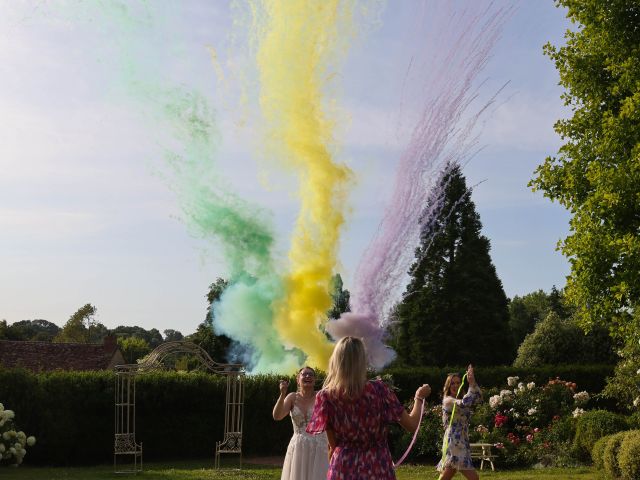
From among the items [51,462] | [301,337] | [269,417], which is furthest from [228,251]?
[51,462]

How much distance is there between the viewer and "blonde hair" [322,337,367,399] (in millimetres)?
5004

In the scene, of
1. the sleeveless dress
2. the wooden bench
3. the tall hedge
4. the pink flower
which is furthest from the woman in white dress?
the tall hedge

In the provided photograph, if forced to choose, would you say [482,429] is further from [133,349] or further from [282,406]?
[133,349]

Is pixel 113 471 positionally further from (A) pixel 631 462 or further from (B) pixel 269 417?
(A) pixel 631 462

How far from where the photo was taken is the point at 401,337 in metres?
43.1

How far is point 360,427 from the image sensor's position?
17.1ft

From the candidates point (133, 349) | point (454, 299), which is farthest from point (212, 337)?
point (133, 349)

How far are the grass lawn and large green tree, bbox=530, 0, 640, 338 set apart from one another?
3.84m

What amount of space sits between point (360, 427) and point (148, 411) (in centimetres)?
1814

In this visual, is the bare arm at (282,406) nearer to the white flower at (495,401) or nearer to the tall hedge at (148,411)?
the white flower at (495,401)

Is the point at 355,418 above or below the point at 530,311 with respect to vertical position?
below

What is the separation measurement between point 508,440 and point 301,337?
39.6 ft

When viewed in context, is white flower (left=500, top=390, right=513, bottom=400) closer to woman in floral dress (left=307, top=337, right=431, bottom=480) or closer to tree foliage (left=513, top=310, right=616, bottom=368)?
tree foliage (left=513, top=310, right=616, bottom=368)

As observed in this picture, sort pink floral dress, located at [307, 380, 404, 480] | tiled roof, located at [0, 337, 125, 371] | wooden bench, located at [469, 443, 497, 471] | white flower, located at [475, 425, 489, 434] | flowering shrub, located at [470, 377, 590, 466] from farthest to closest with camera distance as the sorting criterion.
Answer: tiled roof, located at [0, 337, 125, 371], white flower, located at [475, 425, 489, 434], flowering shrub, located at [470, 377, 590, 466], wooden bench, located at [469, 443, 497, 471], pink floral dress, located at [307, 380, 404, 480]
